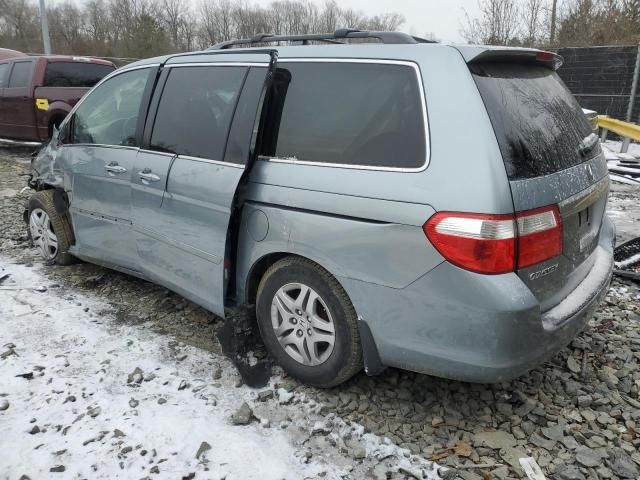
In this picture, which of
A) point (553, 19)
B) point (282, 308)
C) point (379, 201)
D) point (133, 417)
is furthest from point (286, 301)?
point (553, 19)

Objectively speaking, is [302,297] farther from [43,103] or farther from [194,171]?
[43,103]

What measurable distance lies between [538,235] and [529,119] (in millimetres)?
580

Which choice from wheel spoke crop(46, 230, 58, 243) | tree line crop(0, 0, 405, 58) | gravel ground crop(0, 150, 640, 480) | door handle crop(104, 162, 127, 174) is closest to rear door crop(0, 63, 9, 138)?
wheel spoke crop(46, 230, 58, 243)

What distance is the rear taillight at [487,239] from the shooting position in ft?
6.86

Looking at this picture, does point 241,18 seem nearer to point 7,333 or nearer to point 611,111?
point 611,111

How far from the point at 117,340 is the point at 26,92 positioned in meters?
8.49

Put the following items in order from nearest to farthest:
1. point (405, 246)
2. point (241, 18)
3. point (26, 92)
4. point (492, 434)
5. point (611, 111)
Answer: point (405, 246), point (492, 434), point (26, 92), point (611, 111), point (241, 18)

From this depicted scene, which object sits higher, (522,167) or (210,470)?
(522,167)

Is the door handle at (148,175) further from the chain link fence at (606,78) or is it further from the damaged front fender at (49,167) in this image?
the chain link fence at (606,78)

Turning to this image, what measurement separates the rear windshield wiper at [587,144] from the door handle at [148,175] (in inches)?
98.7

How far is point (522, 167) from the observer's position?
2.21m

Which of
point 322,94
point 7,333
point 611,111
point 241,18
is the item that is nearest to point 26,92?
point 7,333

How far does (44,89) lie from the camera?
9.72 m

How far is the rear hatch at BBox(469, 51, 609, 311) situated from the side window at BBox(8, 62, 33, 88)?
1008 cm
